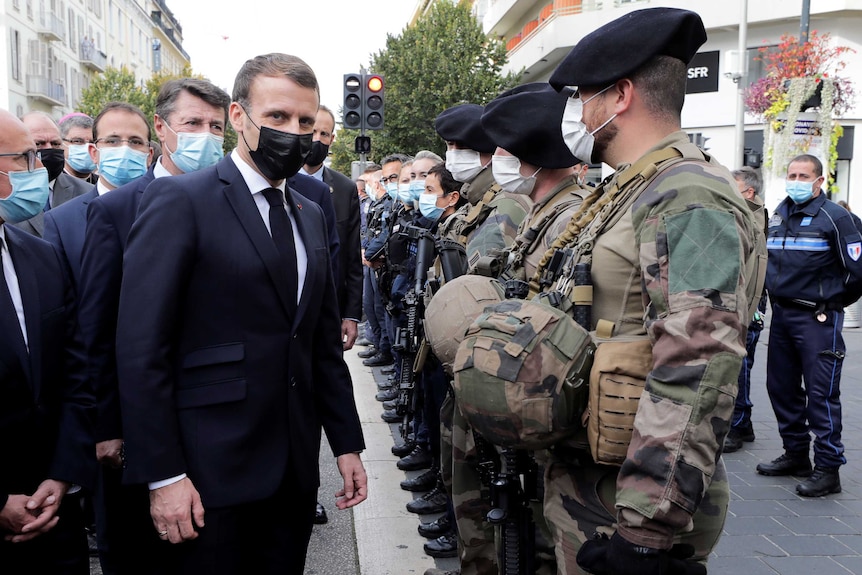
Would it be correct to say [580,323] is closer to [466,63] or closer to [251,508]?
[251,508]

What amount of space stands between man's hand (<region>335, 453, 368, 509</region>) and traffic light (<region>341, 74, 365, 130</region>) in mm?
9875

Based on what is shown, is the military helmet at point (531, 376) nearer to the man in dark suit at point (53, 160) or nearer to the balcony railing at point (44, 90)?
the man in dark suit at point (53, 160)

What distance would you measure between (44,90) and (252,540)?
44258mm

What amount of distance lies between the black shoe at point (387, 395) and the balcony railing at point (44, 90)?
128 feet

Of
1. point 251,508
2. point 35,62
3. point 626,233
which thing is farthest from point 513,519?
point 35,62

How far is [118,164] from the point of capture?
4.14m

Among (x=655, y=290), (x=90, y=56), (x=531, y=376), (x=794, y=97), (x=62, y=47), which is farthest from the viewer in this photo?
(x=90, y=56)

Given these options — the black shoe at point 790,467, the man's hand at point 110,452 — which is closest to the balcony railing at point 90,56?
the black shoe at point 790,467

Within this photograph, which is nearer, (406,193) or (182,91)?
(182,91)

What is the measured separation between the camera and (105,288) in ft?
9.37

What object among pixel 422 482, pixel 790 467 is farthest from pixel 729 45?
pixel 422 482

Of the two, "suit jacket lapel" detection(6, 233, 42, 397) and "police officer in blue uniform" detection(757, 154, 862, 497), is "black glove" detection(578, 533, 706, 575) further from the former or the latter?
"police officer in blue uniform" detection(757, 154, 862, 497)

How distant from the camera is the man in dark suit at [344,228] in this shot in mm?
5527

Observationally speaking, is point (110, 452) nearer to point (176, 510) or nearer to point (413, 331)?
point (176, 510)
